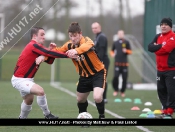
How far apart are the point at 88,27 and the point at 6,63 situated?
479 centimetres

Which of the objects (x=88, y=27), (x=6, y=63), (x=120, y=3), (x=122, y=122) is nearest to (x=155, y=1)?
(x=120, y=3)

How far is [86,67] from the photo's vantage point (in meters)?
9.32

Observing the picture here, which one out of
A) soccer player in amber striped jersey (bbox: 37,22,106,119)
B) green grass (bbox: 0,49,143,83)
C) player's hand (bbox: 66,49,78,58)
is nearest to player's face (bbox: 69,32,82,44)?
soccer player in amber striped jersey (bbox: 37,22,106,119)

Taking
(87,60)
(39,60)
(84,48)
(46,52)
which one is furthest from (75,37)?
(39,60)

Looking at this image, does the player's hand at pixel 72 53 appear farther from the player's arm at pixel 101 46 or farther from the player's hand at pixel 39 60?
the player's arm at pixel 101 46

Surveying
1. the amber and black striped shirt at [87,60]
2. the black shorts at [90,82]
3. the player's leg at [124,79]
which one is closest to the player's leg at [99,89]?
the black shorts at [90,82]

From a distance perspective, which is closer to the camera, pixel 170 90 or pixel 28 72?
pixel 28 72

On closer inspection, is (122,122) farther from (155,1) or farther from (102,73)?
(155,1)

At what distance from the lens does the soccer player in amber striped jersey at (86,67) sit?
9.08m

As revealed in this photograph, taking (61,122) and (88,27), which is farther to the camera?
(88,27)

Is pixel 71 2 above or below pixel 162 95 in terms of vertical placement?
above

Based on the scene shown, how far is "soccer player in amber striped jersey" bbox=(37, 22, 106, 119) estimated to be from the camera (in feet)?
29.8

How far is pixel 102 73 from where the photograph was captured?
31.1 feet

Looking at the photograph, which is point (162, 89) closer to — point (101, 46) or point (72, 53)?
point (72, 53)
